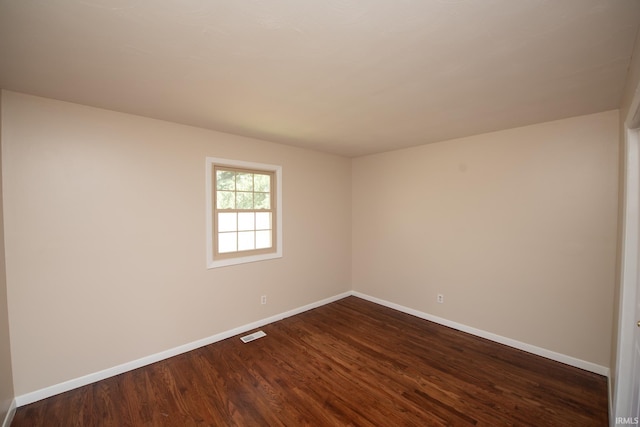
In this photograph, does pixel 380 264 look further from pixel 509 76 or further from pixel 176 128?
pixel 176 128

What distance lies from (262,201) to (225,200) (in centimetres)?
53

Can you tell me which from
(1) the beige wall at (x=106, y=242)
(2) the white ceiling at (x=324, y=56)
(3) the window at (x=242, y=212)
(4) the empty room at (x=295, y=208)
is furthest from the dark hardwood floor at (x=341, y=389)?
(2) the white ceiling at (x=324, y=56)

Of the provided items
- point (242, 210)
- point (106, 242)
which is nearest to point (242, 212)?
point (242, 210)

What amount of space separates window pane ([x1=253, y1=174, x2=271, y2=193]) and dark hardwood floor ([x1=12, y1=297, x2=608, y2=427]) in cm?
193

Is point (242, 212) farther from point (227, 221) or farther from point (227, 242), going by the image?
point (227, 242)

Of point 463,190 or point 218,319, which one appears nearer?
point 218,319

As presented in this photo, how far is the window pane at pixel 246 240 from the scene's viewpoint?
3.43m

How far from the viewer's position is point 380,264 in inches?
167

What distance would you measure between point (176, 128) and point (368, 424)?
3.24m

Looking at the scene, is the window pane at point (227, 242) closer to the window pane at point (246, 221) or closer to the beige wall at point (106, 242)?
the window pane at point (246, 221)

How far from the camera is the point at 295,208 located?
3863 mm

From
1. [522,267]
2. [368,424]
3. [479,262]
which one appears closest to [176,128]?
[368,424]

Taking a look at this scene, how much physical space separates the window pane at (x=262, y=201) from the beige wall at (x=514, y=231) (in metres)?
1.84

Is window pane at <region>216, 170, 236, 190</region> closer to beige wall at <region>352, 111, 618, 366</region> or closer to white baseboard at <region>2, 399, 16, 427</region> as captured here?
beige wall at <region>352, 111, 618, 366</region>
